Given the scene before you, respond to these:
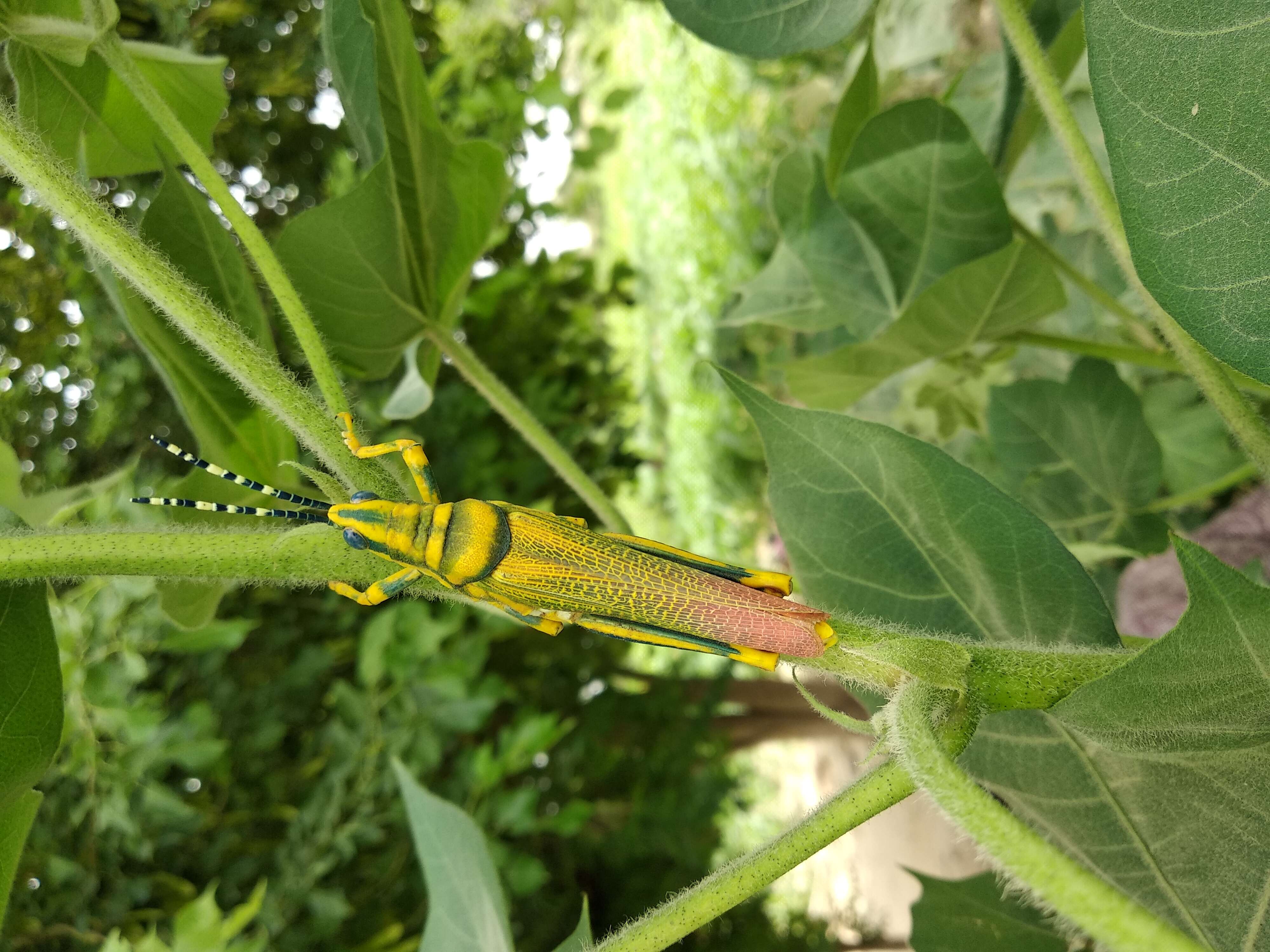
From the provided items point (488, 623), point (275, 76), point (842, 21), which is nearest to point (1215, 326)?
point (842, 21)

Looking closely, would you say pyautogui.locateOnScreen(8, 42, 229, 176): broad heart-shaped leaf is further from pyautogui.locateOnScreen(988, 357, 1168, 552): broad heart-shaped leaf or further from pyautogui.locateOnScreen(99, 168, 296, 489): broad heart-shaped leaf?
pyautogui.locateOnScreen(988, 357, 1168, 552): broad heart-shaped leaf

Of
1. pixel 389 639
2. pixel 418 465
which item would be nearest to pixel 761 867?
pixel 418 465

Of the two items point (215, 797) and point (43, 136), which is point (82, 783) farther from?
point (43, 136)

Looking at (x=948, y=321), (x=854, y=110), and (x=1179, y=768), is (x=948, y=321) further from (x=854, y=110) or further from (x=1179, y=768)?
(x=1179, y=768)

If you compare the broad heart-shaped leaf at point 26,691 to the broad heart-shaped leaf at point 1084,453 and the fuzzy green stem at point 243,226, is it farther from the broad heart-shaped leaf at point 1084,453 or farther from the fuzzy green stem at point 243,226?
the broad heart-shaped leaf at point 1084,453

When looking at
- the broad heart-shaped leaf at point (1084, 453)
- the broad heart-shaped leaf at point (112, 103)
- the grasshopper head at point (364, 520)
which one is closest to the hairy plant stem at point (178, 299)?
the grasshopper head at point (364, 520)

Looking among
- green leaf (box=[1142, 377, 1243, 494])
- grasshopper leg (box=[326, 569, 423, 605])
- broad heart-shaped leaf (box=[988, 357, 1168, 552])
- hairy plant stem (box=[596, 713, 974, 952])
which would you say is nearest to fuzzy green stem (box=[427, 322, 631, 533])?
grasshopper leg (box=[326, 569, 423, 605])

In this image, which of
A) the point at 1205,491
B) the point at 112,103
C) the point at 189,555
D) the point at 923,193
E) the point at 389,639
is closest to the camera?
the point at 189,555

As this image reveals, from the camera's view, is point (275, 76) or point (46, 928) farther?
point (275, 76)
